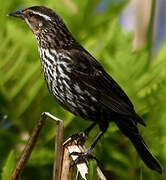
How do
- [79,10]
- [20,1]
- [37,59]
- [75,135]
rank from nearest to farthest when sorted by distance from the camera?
[75,135] → [37,59] → [79,10] → [20,1]

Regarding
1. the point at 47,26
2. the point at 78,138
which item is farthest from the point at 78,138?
the point at 47,26

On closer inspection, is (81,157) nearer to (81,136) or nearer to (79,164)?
(79,164)

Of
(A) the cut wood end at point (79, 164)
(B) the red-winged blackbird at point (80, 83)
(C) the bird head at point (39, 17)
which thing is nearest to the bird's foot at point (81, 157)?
(A) the cut wood end at point (79, 164)

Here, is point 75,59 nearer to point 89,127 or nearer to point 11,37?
point 89,127

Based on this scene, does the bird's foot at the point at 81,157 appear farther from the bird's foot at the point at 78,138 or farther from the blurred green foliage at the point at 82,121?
the blurred green foliage at the point at 82,121

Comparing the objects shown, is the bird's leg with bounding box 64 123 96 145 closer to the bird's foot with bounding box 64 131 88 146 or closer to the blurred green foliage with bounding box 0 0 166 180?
the bird's foot with bounding box 64 131 88 146

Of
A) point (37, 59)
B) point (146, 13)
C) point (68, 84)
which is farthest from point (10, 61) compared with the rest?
point (146, 13)
